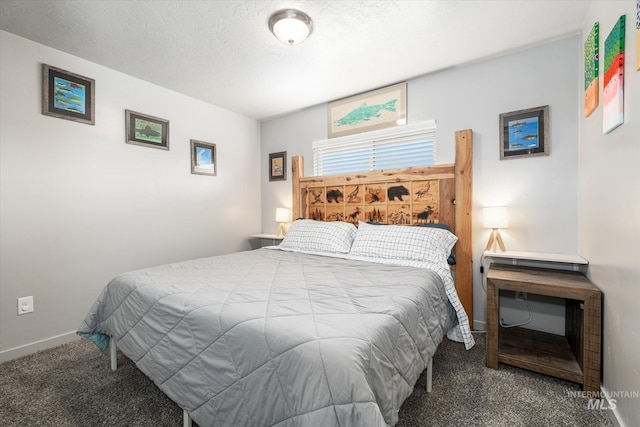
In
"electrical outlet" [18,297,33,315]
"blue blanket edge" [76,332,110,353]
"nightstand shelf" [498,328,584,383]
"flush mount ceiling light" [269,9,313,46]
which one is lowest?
"nightstand shelf" [498,328,584,383]

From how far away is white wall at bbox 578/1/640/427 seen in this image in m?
1.16

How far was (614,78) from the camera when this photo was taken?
134 cm

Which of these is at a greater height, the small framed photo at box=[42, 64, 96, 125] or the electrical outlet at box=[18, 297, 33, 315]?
the small framed photo at box=[42, 64, 96, 125]

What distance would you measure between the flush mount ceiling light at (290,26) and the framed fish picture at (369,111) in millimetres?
1208

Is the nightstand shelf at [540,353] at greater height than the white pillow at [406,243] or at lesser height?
lesser

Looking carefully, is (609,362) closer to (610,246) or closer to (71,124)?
(610,246)

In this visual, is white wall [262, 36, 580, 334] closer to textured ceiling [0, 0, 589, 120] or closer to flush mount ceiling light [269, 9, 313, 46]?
textured ceiling [0, 0, 589, 120]

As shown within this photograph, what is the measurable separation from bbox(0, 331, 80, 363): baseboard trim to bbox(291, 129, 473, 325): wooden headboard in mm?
2435

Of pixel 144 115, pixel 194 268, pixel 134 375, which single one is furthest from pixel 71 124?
pixel 134 375

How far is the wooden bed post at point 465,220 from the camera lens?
2.41 m

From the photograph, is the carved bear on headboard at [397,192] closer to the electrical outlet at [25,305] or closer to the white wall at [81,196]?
the white wall at [81,196]

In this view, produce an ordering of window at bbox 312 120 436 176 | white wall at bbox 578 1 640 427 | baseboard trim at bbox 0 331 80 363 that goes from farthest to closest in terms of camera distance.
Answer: window at bbox 312 120 436 176 < baseboard trim at bbox 0 331 80 363 < white wall at bbox 578 1 640 427

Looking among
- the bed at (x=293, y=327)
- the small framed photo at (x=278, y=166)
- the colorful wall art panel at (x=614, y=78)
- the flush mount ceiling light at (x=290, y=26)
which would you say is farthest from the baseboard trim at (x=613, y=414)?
the small framed photo at (x=278, y=166)

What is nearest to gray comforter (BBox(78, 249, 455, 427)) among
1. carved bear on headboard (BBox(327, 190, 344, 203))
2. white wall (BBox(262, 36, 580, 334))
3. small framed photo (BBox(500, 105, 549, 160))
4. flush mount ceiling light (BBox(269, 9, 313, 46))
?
white wall (BBox(262, 36, 580, 334))
